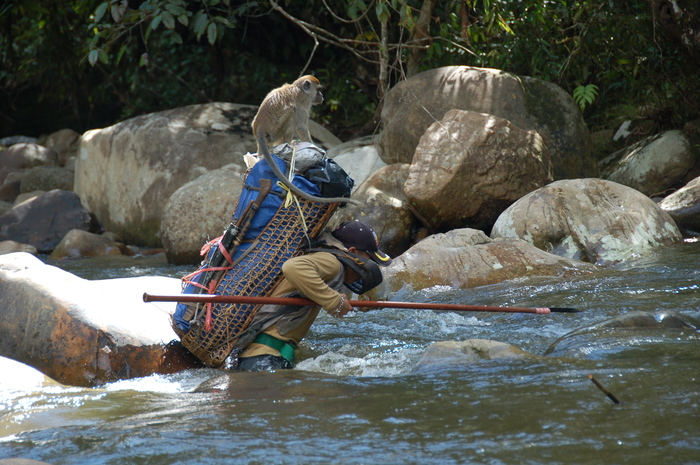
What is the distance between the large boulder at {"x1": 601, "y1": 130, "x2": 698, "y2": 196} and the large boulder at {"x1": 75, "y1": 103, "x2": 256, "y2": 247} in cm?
503

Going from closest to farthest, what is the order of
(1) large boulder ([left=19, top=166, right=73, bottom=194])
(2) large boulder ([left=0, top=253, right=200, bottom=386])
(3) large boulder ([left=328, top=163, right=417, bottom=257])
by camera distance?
(2) large boulder ([left=0, top=253, right=200, bottom=386]) → (3) large boulder ([left=328, top=163, right=417, bottom=257]) → (1) large boulder ([left=19, top=166, right=73, bottom=194])

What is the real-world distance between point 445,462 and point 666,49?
8.95 m

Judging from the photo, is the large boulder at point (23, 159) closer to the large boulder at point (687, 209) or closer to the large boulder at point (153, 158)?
the large boulder at point (153, 158)

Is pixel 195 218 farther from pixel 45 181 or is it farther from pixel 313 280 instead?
pixel 45 181

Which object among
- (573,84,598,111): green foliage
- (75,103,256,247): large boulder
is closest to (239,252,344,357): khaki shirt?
(75,103,256,247): large boulder

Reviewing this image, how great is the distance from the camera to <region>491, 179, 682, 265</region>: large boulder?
21.2ft

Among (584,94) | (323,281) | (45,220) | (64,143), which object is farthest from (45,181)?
(323,281)

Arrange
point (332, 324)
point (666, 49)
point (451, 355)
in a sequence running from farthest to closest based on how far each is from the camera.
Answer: point (666, 49) → point (332, 324) → point (451, 355)

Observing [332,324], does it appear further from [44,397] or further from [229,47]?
[229,47]

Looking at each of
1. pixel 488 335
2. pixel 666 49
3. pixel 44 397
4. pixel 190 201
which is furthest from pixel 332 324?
pixel 666 49

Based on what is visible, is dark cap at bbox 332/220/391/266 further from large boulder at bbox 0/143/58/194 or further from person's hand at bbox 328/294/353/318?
large boulder at bbox 0/143/58/194

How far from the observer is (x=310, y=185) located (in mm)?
3807

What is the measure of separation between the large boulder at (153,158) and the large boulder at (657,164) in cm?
503

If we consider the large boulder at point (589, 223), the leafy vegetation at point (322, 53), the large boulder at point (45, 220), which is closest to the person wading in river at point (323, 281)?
the large boulder at point (589, 223)
